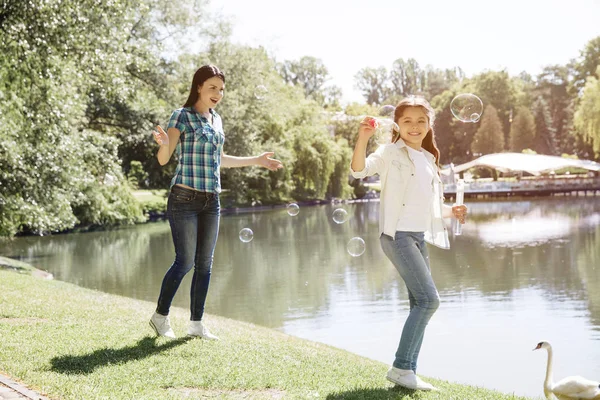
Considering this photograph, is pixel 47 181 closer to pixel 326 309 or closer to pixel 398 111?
pixel 326 309

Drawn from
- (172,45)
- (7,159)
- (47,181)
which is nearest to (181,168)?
(7,159)

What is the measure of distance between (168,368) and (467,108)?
421cm

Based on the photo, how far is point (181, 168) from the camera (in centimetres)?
545

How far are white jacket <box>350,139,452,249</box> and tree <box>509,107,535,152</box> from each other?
73560 millimetres

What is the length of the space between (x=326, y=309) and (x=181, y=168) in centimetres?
770

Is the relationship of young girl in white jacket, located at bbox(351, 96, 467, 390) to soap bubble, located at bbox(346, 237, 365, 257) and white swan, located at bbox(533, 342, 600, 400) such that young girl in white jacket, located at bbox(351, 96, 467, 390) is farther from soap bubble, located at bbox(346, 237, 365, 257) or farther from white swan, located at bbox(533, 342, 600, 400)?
soap bubble, located at bbox(346, 237, 365, 257)

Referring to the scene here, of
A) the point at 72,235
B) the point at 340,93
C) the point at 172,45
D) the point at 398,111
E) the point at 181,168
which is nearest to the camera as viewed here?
the point at 398,111

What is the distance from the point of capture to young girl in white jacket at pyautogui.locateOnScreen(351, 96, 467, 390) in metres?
4.47

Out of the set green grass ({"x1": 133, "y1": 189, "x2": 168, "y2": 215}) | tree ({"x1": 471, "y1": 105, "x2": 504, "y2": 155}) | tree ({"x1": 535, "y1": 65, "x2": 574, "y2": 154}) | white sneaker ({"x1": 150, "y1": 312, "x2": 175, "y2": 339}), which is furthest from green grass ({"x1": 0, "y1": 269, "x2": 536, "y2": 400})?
tree ({"x1": 535, "y1": 65, "x2": 574, "y2": 154})

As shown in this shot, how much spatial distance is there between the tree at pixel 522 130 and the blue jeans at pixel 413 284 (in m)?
73.8

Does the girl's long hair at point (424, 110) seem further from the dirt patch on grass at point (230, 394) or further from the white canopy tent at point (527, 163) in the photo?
the white canopy tent at point (527, 163)

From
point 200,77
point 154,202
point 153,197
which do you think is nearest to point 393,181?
point 200,77

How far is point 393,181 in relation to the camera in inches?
180

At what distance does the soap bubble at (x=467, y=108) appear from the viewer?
24.0ft
